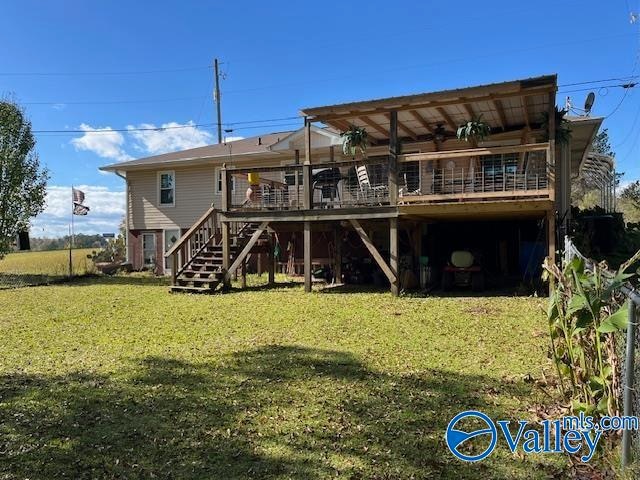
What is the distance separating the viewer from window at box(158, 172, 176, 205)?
17.4 metres

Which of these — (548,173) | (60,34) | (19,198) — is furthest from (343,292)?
(60,34)

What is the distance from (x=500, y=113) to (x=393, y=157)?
2.82 metres

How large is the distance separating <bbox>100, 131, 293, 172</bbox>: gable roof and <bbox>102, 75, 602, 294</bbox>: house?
1.28 feet

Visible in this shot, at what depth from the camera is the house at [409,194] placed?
8.75 meters

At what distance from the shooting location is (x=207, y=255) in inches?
465

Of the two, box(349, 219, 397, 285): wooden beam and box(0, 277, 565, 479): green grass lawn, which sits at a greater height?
box(349, 219, 397, 285): wooden beam

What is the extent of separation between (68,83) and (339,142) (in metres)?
17.0

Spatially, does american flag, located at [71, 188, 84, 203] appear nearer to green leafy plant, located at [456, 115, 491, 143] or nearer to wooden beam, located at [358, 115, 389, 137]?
wooden beam, located at [358, 115, 389, 137]

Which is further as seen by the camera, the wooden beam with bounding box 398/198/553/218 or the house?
the house

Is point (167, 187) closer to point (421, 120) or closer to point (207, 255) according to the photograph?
point (207, 255)

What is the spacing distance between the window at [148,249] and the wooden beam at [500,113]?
12.7m

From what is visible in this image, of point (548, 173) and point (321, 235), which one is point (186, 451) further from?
point (321, 235)

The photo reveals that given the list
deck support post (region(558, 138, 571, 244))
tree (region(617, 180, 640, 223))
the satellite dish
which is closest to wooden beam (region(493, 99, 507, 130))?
deck support post (region(558, 138, 571, 244))

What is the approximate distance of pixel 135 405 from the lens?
4.06 m
